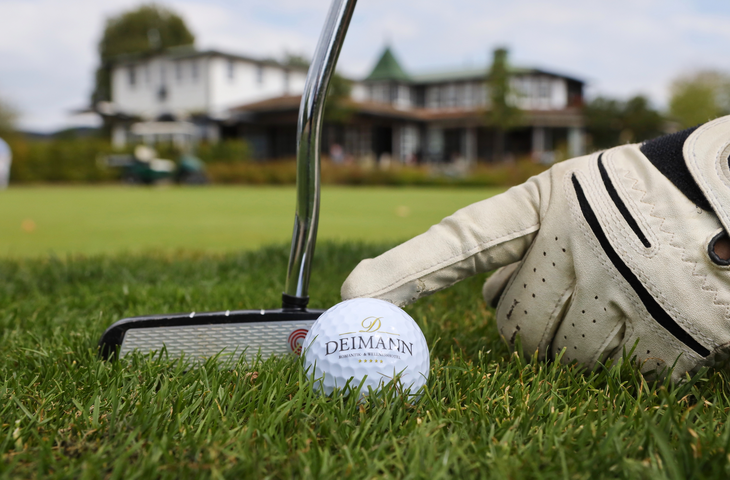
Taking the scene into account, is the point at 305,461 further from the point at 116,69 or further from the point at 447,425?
the point at 116,69

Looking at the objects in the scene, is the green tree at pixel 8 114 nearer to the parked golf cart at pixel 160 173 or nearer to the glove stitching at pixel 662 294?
the parked golf cart at pixel 160 173

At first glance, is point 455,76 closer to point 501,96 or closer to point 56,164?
point 501,96

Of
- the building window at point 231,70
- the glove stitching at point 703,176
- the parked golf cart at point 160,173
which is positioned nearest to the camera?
the glove stitching at point 703,176

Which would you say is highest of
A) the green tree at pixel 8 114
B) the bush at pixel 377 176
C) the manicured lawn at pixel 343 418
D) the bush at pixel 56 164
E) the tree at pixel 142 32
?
the tree at pixel 142 32

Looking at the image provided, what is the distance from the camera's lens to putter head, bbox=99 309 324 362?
175 centimetres

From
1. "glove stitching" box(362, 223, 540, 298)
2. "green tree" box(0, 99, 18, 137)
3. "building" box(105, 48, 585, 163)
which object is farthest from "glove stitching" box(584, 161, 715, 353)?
"green tree" box(0, 99, 18, 137)

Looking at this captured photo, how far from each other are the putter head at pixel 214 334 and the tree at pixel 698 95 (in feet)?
156

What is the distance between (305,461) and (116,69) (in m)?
45.4

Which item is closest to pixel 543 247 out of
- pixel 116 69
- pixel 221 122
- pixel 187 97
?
pixel 221 122

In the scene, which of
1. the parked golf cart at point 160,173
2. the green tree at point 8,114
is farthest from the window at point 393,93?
the green tree at point 8,114

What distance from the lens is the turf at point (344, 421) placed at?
1.11 meters

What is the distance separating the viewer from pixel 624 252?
147cm

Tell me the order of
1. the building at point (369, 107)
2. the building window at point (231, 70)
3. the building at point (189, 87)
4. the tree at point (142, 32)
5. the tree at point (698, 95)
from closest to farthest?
1. the building at point (369, 107)
2. the building at point (189, 87)
3. the building window at point (231, 70)
4. the tree at point (698, 95)
5. the tree at point (142, 32)

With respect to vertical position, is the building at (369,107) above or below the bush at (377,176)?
above
